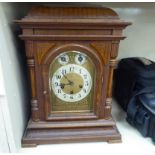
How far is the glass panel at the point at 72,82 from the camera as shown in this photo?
0.69m

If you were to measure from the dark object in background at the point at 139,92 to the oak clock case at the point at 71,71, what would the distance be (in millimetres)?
95

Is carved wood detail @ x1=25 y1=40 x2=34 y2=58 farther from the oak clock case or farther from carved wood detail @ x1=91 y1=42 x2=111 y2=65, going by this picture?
carved wood detail @ x1=91 y1=42 x2=111 y2=65

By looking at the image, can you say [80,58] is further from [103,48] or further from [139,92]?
[139,92]

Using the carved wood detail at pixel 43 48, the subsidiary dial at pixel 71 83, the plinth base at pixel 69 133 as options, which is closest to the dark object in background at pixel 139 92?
the plinth base at pixel 69 133

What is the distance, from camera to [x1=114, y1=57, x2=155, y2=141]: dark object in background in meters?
0.75

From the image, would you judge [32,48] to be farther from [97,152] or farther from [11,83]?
[97,152]

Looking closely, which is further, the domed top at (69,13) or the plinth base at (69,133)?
the plinth base at (69,133)

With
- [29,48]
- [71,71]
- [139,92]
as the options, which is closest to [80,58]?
[71,71]

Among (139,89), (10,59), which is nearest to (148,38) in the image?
Answer: (139,89)

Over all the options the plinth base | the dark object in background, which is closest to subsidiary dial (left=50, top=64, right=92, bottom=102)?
the plinth base

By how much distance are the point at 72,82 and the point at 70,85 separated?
1 centimetres

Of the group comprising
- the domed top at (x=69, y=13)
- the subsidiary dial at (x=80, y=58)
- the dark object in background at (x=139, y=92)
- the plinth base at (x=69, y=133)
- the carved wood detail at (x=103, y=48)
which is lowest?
the plinth base at (x=69, y=133)

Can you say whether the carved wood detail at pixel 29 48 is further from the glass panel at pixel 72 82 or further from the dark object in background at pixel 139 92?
the dark object in background at pixel 139 92

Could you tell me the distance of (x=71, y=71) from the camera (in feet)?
2.33
